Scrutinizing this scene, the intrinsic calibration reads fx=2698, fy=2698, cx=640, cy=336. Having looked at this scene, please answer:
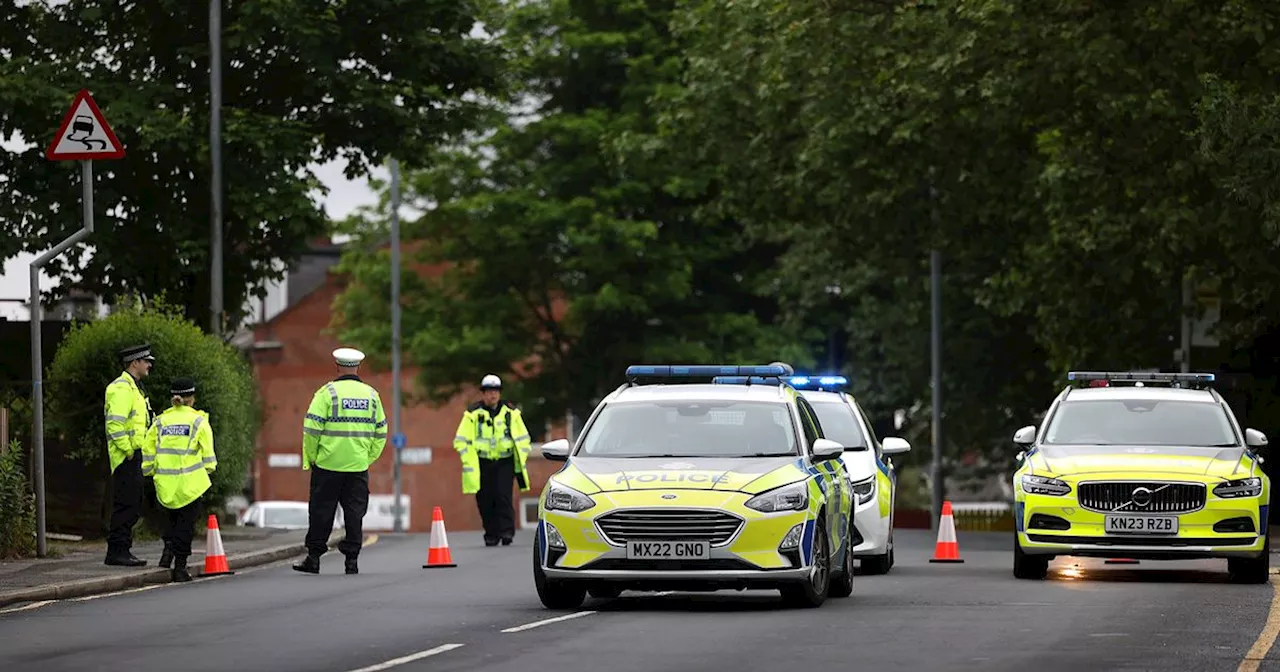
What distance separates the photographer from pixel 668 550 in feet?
57.4

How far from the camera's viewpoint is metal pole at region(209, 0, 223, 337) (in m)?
33.8

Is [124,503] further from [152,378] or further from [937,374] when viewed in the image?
[937,374]

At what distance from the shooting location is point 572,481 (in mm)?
17969

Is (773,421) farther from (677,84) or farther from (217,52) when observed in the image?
(677,84)

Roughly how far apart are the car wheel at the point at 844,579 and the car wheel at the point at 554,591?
211cm

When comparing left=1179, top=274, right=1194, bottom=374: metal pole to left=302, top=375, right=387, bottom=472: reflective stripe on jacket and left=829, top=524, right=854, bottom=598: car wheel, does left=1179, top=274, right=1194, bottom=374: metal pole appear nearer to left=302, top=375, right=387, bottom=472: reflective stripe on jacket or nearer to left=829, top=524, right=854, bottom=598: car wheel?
left=302, top=375, right=387, bottom=472: reflective stripe on jacket

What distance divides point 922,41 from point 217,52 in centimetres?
939

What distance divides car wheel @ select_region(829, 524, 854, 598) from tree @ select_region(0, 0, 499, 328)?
16.1 m

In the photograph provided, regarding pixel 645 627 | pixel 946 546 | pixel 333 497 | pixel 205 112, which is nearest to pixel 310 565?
pixel 333 497

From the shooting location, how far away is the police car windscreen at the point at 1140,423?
22.7 meters

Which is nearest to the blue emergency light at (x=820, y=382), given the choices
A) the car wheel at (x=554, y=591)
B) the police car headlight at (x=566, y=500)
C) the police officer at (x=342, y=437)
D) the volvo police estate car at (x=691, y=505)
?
the police officer at (x=342, y=437)

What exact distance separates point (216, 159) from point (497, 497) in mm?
Result: 6457

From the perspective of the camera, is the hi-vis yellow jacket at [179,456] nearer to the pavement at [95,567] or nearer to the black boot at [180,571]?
the black boot at [180,571]

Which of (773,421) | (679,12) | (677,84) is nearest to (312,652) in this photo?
(773,421)
